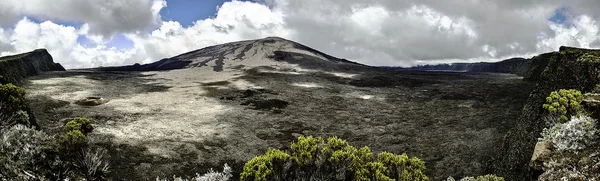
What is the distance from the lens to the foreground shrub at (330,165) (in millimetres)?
15305

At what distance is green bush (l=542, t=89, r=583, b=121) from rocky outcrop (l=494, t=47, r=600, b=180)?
102 cm

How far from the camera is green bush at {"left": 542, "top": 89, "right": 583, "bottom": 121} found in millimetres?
14766

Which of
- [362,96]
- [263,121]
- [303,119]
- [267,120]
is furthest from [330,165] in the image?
[362,96]

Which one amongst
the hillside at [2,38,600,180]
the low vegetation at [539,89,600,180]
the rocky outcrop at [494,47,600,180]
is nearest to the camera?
the low vegetation at [539,89,600,180]

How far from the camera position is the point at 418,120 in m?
34.2

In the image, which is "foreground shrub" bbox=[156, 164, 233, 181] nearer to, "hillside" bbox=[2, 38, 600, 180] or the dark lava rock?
"hillside" bbox=[2, 38, 600, 180]

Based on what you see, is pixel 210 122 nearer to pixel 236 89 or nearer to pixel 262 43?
pixel 236 89

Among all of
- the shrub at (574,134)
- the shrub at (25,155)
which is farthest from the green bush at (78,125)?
the shrub at (574,134)

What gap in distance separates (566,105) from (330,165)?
11038 mm

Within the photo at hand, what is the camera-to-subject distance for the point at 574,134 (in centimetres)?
1344

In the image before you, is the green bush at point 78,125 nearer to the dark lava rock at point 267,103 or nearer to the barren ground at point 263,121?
the barren ground at point 263,121

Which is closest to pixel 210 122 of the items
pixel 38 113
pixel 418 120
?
pixel 38 113

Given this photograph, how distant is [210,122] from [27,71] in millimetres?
46443

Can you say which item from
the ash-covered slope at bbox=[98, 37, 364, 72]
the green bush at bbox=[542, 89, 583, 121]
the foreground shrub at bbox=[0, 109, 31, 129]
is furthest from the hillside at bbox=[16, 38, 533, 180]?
the ash-covered slope at bbox=[98, 37, 364, 72]
